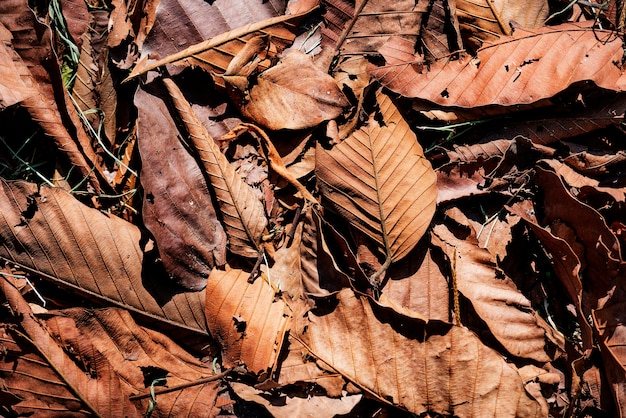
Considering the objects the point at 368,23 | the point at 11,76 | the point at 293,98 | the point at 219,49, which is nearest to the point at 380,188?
the point at 293,98

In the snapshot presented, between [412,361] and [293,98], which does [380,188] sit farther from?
[412,361]

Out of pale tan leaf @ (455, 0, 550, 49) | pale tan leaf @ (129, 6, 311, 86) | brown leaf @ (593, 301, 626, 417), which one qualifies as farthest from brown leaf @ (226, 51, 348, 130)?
brown leaf @ (593, 301, 626, 417)

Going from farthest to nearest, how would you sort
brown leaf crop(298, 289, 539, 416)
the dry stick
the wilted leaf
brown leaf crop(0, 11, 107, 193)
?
the wilted leaf, brown leaf crop(0, 11, 107, 193), the dry stick, brown leaf crop(298, 289, 539, 416)

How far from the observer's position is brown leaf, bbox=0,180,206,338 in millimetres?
2084

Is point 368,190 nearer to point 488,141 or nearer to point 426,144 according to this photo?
point 426,144

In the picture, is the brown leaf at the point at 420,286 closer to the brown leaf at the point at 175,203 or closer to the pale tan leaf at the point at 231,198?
the pale tan leaf at the point at 231,198

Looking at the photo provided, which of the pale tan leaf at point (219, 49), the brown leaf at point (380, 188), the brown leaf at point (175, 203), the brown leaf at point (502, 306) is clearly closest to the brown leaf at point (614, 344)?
the brown leaf at point (502, 306)

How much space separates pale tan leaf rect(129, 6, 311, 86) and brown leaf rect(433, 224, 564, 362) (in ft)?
3.45

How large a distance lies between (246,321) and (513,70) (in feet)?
4.57

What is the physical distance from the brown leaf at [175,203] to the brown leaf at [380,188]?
452 millimetres

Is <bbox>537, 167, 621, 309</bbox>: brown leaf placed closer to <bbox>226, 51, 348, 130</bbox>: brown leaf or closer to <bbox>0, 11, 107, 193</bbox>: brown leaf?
<bbox>226, 51, 348, 130</bbox>: brown leaf

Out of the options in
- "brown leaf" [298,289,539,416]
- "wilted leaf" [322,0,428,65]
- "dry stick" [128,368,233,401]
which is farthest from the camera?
Result: "wilted leaf" [322,0,428,65]

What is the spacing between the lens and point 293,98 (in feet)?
7.38

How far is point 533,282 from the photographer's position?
88.5 inches
